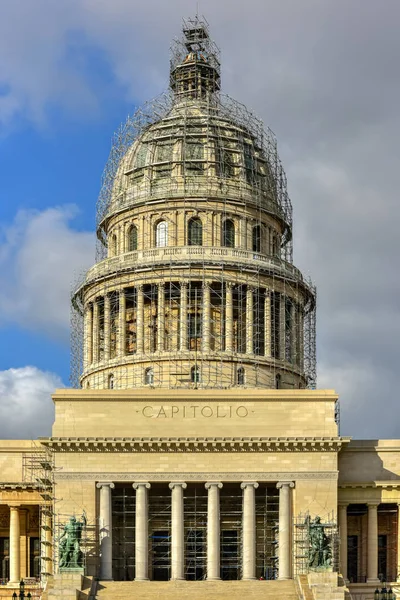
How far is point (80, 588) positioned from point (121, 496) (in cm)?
1033

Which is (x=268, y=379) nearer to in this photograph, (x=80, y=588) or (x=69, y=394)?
(x=69, y=394)

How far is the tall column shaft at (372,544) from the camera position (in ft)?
316

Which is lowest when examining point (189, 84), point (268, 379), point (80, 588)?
point (80, 588)

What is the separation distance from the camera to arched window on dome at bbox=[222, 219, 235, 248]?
11494 centimetres

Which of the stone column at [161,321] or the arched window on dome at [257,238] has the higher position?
the arched window on dome at [257,238]

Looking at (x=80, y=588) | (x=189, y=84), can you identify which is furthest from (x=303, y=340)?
(x=80, y=588)

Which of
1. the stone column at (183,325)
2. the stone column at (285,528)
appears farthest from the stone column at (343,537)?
the stone column at (183,325)

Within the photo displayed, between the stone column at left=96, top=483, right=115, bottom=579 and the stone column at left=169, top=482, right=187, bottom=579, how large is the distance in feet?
13.0

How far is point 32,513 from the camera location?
336 feet

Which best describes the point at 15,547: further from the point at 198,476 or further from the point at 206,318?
the point at 206,318

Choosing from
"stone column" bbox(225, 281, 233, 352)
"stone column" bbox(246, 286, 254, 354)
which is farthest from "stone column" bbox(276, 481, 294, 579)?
"stone column" bbox(246, 286, 254, 354)

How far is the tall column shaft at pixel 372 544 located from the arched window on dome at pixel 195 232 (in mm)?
27818

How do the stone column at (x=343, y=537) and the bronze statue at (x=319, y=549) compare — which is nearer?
the bronze statue at (x=319, y=549)

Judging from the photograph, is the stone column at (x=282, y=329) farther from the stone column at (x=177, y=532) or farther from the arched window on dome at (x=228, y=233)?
the stone column at (x=177, y=532)
